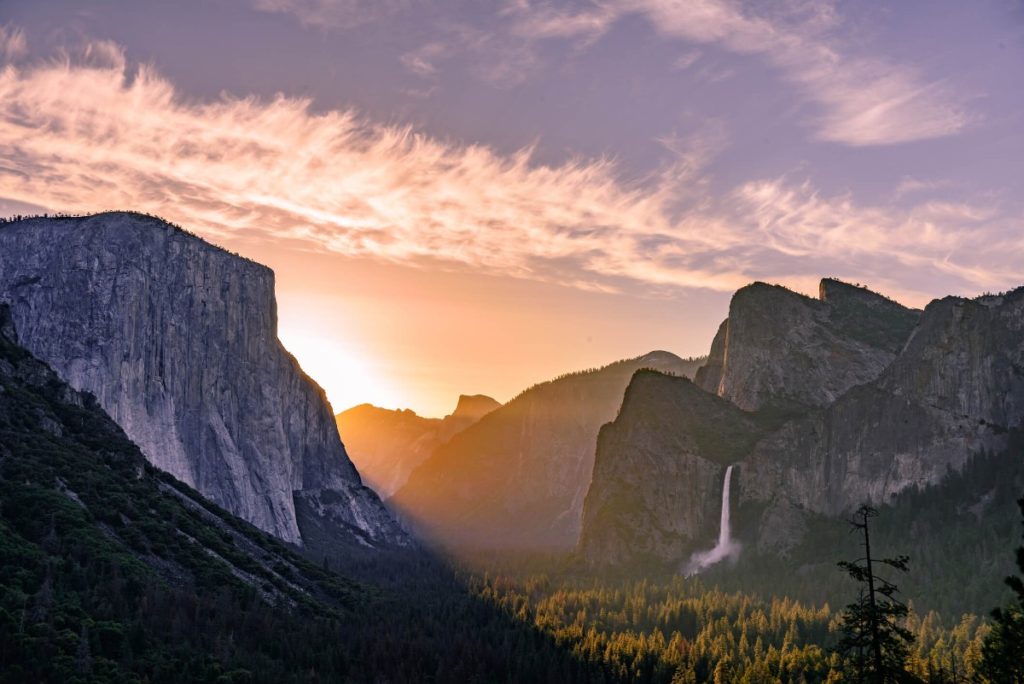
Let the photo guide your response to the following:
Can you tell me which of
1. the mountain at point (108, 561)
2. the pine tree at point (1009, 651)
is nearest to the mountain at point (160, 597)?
the mountain at point (108, 561)

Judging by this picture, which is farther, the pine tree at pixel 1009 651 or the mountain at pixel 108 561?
the mountain at pixel 108 561

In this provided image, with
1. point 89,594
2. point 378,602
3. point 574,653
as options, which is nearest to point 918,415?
point 574,653

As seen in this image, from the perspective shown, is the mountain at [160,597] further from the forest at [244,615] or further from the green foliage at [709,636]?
the green foliage at [709,636]

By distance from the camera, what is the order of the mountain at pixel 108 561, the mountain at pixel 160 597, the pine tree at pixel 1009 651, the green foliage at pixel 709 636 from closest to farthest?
the pine tree at pixel 1009 651 < the mountain at pixel 108 561 < the mountain at pixel 160 597 < the green foliage at pixel 709 636

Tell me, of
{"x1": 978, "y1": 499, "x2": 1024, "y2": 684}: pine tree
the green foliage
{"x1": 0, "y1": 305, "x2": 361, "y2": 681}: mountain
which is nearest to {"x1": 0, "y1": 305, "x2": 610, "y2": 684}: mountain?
{"x1": 0, "y1": 305, "x2": 361, "y2": 681}: mountain

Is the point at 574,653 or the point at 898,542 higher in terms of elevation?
the point at 898,542

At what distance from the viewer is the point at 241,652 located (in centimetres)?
10881

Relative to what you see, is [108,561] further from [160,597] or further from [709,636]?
[709,636]

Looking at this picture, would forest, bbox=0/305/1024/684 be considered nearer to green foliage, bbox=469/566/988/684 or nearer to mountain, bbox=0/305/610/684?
mountain, bbox=0/305/610/684

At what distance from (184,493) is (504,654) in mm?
70379

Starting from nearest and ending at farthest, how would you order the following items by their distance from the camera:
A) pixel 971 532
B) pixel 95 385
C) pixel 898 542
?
pixel 971 532 → pixel 898 542 → pixel 95 385

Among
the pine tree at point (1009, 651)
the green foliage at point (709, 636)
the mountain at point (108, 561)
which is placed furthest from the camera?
the green foliage at point (709, 636)

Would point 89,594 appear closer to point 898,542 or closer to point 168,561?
point 168,561

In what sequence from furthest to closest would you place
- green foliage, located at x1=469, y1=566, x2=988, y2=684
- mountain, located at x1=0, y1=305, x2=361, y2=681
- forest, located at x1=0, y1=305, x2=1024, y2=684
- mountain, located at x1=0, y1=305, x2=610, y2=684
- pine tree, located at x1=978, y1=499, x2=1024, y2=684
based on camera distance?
green foliage, located at x1=469, y1=566, x2=988, y2=684, forest, located at x1=0, y1=305, x2=1024, y2=684, mountain, located at x1=0, y1=305, x2=610, y2=684, mountain, located at x1=0, y1=305, x2=361, y2=681, pine tree, located at x1=978, y1=499, x2=1024, y2=684
